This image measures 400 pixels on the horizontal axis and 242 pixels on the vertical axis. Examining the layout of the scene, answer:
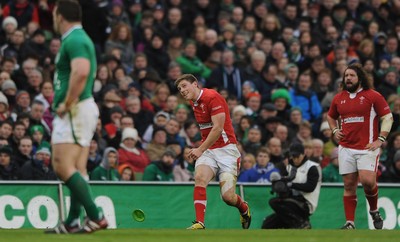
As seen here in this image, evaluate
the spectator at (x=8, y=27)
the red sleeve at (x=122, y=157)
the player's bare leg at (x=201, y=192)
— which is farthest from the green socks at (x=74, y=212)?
the spectator at (x=8, y=27)

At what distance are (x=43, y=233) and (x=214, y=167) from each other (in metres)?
4.24

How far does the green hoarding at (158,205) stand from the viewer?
19.8 metres

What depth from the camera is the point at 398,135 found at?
23719mm

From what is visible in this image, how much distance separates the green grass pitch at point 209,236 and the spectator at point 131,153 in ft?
24.2

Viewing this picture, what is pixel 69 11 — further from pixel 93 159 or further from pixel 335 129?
pixel 93 159

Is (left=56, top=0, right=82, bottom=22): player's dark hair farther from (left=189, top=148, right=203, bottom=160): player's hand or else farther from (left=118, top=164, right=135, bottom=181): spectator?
(left=118, top=164, right=135, bottom=181): spectator

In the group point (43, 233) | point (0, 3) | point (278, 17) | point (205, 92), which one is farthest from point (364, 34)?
point (43, 233)

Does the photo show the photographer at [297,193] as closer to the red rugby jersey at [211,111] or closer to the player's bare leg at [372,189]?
the player's bare leg at [372,189]

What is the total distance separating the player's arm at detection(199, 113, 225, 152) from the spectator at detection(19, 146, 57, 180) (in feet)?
15.8

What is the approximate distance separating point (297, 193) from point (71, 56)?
7824 mm

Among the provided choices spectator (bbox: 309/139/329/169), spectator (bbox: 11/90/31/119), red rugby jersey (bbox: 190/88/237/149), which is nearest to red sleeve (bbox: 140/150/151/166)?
spectator (bbox: 11/90/31/119)

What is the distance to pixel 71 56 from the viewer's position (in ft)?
43.1

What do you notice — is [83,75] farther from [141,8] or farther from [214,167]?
[141,8]

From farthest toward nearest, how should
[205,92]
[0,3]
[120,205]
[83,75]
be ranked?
[0,3], [120,205], [205,92], [83,75]
